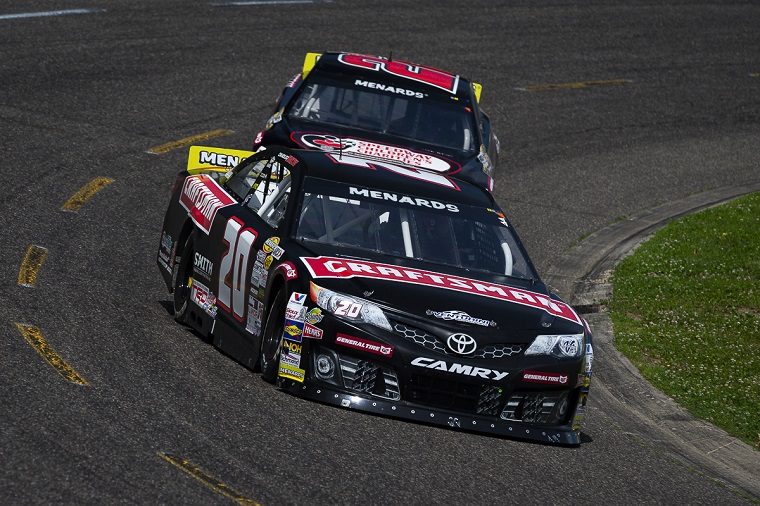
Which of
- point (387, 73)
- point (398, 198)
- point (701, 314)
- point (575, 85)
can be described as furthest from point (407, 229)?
point (575, 85)

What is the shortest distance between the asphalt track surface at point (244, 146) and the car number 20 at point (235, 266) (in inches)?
14.9

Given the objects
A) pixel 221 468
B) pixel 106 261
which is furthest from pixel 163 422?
pixel 106 261

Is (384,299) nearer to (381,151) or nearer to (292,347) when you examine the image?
(292,347)

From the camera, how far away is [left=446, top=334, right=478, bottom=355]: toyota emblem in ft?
27.6

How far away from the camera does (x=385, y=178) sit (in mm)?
10125

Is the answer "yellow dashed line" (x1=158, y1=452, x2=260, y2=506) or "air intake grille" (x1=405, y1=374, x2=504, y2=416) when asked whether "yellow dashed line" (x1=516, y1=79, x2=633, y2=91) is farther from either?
"yellow dashed line" (x1=158, y1=452, x2=260, y2=506)

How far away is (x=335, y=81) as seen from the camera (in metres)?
14.8

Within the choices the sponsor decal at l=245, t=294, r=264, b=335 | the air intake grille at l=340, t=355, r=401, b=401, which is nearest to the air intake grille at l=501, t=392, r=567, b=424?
the air intake grille at l=340, t=355, r=401, b=401

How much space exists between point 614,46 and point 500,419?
720 inches

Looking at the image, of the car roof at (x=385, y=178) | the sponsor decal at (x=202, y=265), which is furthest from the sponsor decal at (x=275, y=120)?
the sponsor decal at (x=202, y=265)

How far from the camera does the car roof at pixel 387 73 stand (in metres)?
14.9

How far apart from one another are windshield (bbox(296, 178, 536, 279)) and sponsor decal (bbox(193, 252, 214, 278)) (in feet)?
3.29

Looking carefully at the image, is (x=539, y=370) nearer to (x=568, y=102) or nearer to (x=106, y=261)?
(x=106, y=261)

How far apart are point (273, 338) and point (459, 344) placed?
1.26 meters
